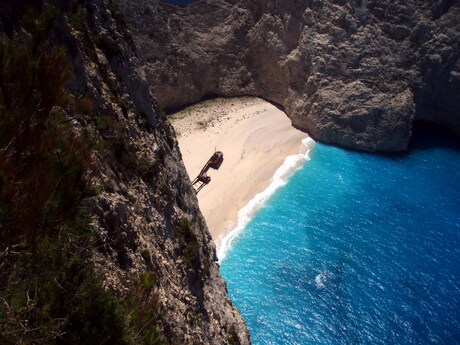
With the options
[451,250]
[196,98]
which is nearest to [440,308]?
[451,250]

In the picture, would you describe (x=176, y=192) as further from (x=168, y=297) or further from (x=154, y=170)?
(x=168, y=297)

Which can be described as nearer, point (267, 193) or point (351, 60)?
point (267, 193)

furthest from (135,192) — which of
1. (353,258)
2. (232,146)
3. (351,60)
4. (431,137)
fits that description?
(431,137)

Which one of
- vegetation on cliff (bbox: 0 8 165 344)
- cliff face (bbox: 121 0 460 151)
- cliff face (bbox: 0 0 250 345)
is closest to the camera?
vegetation on cliff (bbox: 0 8 165 344)

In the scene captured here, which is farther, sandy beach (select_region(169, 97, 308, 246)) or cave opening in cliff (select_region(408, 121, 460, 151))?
cave opening in cliff (select_region(408, 121, 460, 151))

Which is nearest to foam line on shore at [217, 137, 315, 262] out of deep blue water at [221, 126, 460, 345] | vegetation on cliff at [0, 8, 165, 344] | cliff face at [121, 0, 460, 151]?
deep blue water at [221, 126, 460, 345]

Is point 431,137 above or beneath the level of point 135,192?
beneath

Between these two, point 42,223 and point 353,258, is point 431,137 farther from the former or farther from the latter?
point 42,223

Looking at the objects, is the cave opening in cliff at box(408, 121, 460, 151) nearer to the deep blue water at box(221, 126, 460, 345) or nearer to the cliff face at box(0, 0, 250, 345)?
the deep blue water at box(221, 126, 460, 345)
